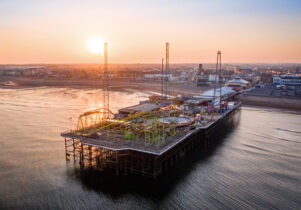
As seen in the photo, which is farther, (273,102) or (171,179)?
(273,102)

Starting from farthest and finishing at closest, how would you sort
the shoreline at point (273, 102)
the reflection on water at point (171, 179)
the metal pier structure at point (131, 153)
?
1. the shoreline at point (273, 102)
2. the metal pier structure at point (131, 153)
3. the reflection on water at point (171, 179)

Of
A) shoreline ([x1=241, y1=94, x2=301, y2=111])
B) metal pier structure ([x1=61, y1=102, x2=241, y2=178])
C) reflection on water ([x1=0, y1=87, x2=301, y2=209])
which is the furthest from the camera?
shoreline ([x1=241, y1=94, x2=301, y2=111])

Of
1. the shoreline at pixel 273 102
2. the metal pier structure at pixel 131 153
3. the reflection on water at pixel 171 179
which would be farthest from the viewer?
the shoreline at pixel 273 102

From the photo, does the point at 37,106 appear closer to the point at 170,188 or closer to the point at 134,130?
the point at 134,130

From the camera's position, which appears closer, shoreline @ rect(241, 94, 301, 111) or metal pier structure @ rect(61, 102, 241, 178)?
metal pier structure @ rect(61, 102, 241, 178)

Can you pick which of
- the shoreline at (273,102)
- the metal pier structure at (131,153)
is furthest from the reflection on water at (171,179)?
the shoreline at (273,102)

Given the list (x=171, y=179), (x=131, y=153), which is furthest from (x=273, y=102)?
(x=131, y=153)

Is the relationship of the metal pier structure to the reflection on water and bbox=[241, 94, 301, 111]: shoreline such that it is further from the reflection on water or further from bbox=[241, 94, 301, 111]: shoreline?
bbox=[241, 94, 301, 111]: shoreline

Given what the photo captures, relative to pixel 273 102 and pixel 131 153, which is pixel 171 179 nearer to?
pixel 131 153

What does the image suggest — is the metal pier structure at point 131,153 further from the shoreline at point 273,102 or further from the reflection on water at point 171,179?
the shoreline at point 273,102

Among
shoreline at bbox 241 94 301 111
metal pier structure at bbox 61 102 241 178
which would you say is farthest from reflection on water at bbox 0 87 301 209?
shoreline at bbox 241 94 301 111
